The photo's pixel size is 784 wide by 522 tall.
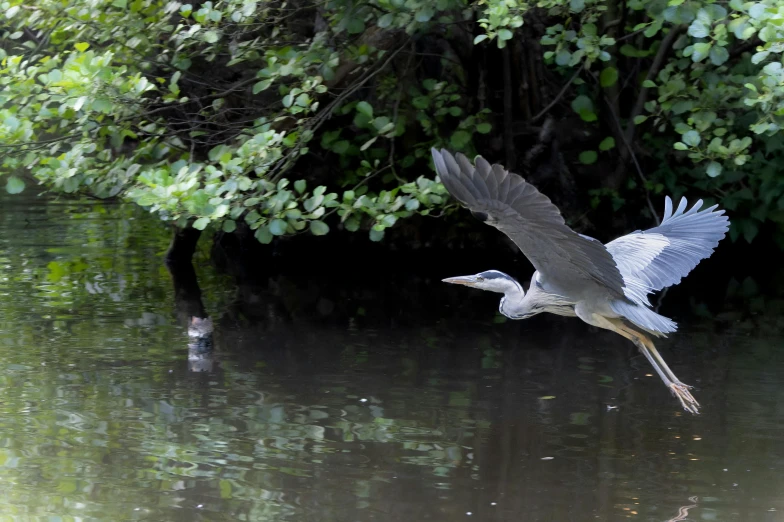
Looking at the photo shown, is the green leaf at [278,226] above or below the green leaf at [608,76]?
below

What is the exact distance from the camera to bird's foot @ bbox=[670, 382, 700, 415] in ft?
18.0

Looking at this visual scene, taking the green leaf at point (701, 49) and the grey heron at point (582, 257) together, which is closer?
the grey heron at point (582, 257)

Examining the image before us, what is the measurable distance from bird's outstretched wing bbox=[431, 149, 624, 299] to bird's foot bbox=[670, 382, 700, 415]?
88 cm

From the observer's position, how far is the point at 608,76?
8727 mm

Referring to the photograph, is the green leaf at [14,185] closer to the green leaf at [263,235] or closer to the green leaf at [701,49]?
the green leaf at [263,235]

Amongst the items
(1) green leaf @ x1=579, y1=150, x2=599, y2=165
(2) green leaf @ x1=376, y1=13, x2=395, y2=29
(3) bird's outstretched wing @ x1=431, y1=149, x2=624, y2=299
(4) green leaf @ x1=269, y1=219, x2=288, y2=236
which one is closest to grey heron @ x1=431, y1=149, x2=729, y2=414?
(3) bird's outstretched wing @ x1=431, y1=149, x2=624, y2=299

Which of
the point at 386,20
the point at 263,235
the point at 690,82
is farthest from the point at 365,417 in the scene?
the point at 690,82

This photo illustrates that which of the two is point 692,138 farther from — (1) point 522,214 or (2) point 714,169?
(1) point 522,214

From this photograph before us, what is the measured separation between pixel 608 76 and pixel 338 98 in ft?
8.88

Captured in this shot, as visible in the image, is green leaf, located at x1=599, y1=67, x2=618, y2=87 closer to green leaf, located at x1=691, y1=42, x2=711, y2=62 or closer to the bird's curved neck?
green leaf, located at x1=691, y1=42, x2=711, y2=62

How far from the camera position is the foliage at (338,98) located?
601cm

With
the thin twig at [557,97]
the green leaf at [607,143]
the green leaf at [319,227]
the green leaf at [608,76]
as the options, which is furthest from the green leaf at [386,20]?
the green leaf at [607,143]

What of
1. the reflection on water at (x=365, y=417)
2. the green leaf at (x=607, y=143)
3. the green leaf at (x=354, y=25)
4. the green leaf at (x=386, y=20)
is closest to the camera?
the reflection on water at (x=365, y=417)

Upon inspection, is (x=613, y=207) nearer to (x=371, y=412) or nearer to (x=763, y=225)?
(x=763, y=225)
